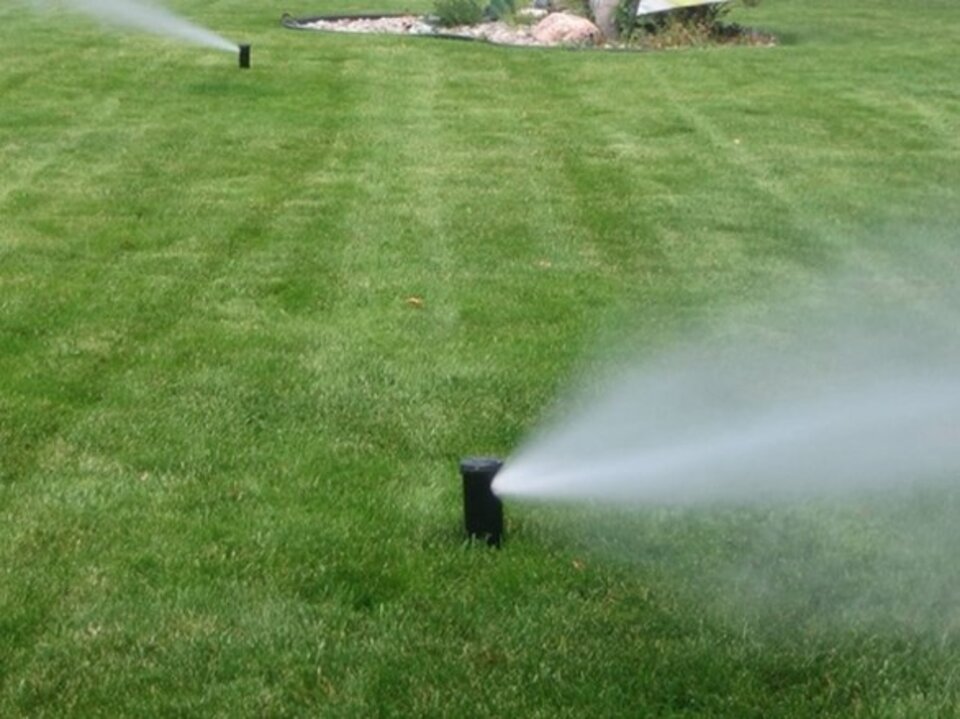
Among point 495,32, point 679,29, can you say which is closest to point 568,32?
point 495,32

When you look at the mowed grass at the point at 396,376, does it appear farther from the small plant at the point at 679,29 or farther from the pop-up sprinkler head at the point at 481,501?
the small plant at the point at 679,29

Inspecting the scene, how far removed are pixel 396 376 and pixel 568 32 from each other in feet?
40.8

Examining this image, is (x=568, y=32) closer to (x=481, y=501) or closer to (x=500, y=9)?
(x=500, y=9)

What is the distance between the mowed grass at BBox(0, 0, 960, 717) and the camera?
14.4ft

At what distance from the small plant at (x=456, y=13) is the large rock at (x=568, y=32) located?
1177mm

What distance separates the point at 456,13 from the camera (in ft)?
65.3

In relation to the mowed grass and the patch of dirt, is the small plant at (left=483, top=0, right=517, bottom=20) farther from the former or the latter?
the mowed grass

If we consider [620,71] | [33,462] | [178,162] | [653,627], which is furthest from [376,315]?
[620,71]

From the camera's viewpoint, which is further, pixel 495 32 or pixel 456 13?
pixel 456 13

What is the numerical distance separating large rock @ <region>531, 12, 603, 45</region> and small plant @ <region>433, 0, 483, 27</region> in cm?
118

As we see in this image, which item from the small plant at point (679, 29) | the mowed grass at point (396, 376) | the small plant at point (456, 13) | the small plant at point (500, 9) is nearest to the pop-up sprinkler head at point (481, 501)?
the mowed grass at point (396, 376)

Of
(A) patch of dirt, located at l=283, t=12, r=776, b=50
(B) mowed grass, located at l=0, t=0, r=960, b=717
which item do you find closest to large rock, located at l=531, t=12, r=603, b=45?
(A) patch of dirt, located at l=283, t=12, r=776, b=50

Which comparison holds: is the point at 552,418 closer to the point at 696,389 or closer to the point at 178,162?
the point at 696,389

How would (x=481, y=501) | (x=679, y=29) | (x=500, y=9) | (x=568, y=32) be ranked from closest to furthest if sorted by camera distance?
(x=481, y=501) → (x=679, y=29) → (x=568, y=32) → (x=500, y=9)
